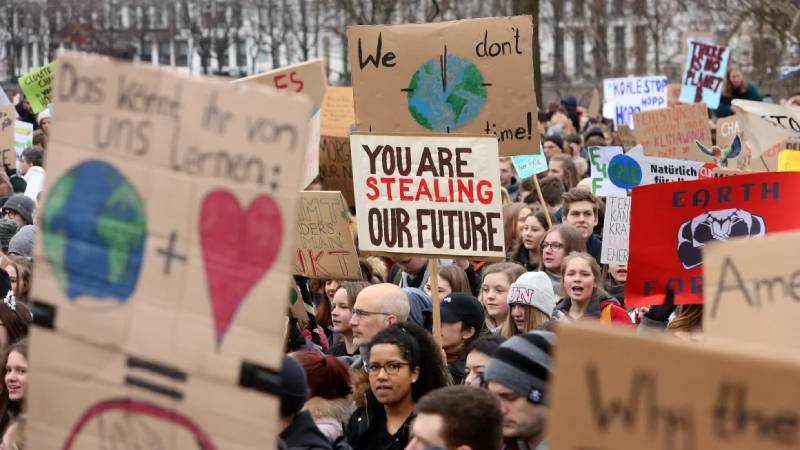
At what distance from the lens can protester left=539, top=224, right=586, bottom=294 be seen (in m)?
8.82

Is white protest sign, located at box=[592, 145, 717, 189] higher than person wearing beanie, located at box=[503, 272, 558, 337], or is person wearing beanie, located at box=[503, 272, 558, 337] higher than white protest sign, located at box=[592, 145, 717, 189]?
white protest sign, located at box=[592, 145, 717, 189]

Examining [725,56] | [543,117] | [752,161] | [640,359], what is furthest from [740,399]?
[543,117]

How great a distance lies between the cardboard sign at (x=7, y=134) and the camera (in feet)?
47.3

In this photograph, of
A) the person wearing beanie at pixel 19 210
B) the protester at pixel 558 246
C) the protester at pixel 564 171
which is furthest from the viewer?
the protester at pixel 564 171

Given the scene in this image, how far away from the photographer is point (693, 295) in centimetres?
652

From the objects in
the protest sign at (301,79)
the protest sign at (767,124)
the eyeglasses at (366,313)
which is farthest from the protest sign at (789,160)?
the protest sign at (301,79)

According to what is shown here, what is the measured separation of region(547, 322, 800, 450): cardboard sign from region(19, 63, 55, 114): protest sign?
14861 mm

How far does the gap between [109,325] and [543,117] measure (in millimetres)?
20989

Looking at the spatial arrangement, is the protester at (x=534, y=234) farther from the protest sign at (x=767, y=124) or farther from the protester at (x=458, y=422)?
the protester at (x=458, y=422)

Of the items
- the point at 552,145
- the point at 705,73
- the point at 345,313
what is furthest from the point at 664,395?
the point at 705,73

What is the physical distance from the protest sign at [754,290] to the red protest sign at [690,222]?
2.53 meters

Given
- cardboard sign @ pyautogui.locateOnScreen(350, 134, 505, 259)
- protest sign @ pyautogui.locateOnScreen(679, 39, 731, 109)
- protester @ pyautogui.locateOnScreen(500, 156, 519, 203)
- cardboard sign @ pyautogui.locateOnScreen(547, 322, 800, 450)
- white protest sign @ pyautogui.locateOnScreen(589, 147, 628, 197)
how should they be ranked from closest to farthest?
cardboard sign @ pyautogui.locateOnScreen(547, 322, 800, 450), cardboard sign @ pyautogui.locateOnScreen(350, 134, 505, 259), white protest sign @ pyautogui.locateOnScreen(589, 147, 628, 197), protester @ pyautogui.locateOnScreen(500, 156, 519, 203), protest sign @ pyautogui.locateOnScreen(679, 39, 731, 109)

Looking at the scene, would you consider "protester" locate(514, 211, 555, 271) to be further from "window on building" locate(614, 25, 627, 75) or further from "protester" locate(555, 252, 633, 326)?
"window on building" locate(614, 25, 627, 75)

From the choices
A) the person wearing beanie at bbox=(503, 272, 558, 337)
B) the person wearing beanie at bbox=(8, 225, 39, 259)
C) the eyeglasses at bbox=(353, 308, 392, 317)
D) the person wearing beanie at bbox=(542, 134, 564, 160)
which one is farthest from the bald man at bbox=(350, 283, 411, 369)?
the person wearing beanie at bbox=(542, 134, 564, 160)
